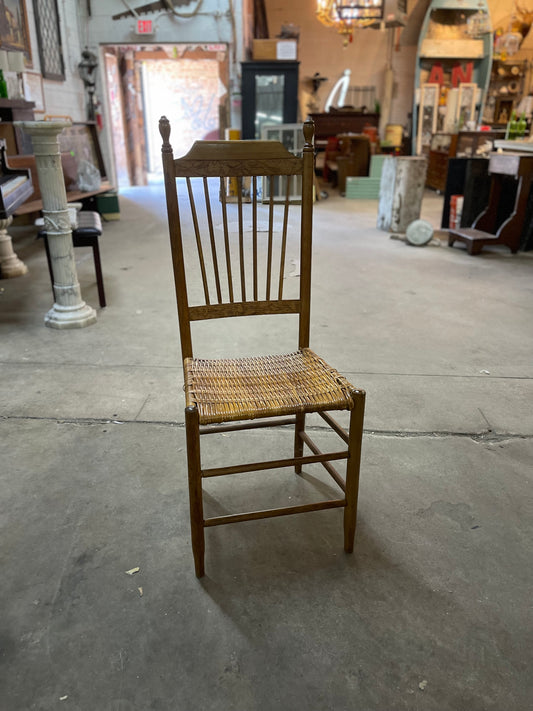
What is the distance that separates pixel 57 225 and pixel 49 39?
5.05m

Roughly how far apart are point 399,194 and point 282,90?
10.6 feet

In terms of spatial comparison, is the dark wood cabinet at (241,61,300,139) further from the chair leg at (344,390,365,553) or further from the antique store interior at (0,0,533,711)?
the chair leg at (344,390,365,553)

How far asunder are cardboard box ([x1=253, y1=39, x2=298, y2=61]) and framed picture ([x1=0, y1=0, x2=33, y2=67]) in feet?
10.7

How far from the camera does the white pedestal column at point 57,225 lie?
284cm

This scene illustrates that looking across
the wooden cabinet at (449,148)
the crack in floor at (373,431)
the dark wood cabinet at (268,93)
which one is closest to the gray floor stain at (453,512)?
the crack in floor at (373,431)

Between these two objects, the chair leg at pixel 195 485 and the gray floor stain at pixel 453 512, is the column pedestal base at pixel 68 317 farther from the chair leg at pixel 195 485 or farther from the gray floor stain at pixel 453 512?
the gray floor stain at pixel 453 512

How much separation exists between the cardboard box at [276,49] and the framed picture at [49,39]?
275cm

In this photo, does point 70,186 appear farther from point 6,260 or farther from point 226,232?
point 226,232

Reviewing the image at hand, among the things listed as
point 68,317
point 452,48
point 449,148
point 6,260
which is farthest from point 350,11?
point 68,317

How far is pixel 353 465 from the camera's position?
1.40 metres

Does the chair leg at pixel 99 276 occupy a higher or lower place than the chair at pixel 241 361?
lower

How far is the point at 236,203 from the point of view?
1.67 m

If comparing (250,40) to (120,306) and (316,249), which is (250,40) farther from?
(120,306)

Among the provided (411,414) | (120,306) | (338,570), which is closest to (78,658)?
(338,570)
